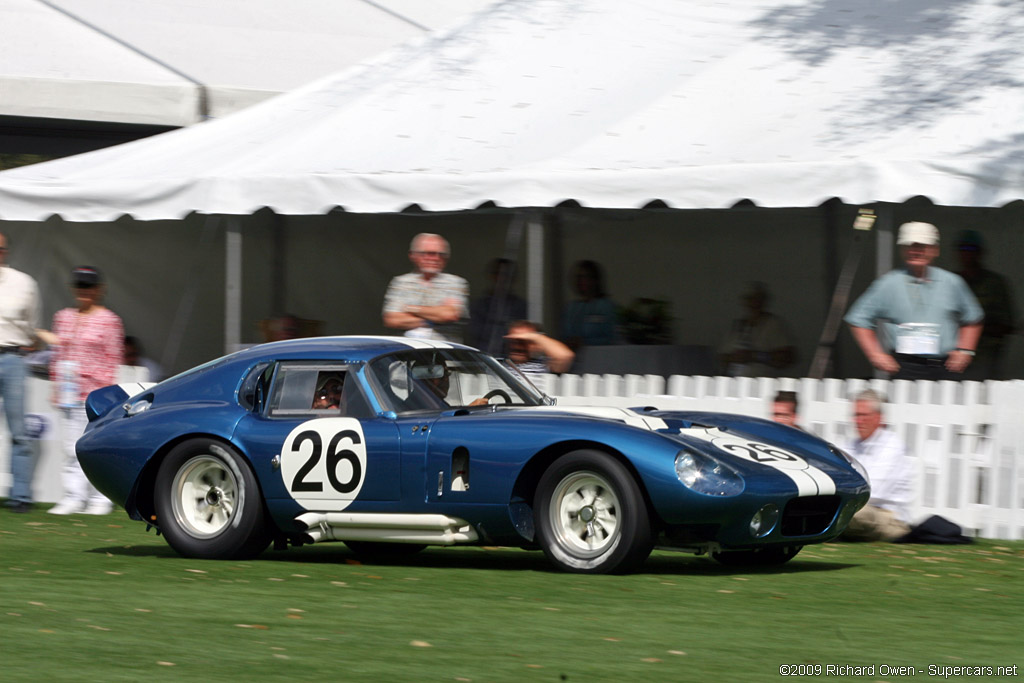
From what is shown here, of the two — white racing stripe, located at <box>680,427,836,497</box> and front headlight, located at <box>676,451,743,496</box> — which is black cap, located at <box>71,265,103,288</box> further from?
front headlight, located at <box>676,451,743,496</box>

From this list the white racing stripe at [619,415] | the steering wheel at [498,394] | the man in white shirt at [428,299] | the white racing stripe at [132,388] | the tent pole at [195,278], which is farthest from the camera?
the tent pole at [195,278]

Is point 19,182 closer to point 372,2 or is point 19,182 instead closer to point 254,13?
point 254,13

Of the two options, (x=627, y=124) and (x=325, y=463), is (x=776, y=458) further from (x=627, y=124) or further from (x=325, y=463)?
(x=627, y=124)

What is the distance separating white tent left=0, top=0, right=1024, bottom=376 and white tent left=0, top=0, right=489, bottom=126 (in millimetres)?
4376

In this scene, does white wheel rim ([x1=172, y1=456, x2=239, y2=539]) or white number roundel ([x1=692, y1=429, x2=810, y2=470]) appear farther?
white wheel rim ([x1=172, y1=456, x2=239, y2=539])

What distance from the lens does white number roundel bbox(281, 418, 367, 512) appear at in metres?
7.88

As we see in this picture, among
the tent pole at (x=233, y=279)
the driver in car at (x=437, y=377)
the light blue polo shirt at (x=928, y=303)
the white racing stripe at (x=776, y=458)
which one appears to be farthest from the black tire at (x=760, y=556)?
the tent pole at (x=233, y=279)

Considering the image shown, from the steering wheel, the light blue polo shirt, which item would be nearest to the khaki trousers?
the light blue polo shirt

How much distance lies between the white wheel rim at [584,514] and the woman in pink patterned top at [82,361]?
15.1ft

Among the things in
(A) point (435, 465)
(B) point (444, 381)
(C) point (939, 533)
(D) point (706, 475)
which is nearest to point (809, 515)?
(D) point (706, 475)

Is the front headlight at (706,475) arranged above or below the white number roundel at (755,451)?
below

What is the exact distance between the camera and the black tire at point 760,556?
810 cm

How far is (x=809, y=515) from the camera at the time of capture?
7.53m

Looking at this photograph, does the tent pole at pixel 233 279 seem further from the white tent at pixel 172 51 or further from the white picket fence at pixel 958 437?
the white tent at pixel 172 51
